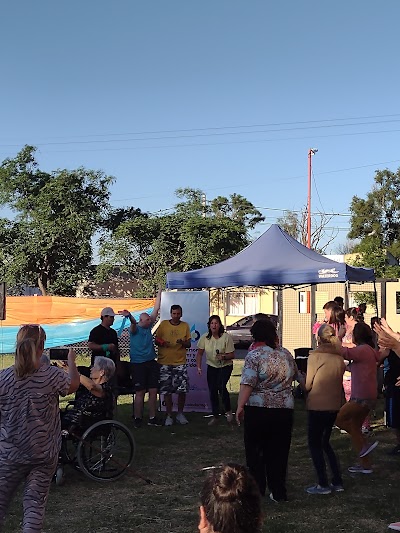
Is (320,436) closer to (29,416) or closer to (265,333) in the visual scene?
(265,333)

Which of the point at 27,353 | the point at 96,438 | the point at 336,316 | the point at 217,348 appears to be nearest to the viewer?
the point at 27,353

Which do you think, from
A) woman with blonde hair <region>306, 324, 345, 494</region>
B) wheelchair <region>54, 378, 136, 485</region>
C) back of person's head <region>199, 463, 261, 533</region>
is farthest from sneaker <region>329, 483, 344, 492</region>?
back of person's head <region>199, 463, 261, 533</region>

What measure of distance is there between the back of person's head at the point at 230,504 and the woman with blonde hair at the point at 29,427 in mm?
2133

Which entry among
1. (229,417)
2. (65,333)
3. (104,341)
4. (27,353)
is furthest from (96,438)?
(65,333)

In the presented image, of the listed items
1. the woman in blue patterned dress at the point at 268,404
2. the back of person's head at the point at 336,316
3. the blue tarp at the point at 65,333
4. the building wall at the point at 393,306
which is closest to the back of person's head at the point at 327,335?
the woman in blue patterned dress at the point at 268,404

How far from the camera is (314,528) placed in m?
5.08

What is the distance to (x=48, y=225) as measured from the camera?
25.3m

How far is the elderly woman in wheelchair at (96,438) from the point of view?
630cm

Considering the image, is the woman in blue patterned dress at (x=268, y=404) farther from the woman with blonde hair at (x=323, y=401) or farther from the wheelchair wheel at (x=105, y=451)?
the wheelchair wheel at (x=105, y=451)

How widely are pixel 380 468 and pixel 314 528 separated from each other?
2.06m

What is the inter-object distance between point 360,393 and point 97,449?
102 inches

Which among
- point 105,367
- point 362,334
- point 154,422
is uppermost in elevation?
point 362,334

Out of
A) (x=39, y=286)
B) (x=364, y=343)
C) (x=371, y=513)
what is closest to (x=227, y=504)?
(x=371, y=513)

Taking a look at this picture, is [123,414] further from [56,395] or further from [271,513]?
[56,395]
